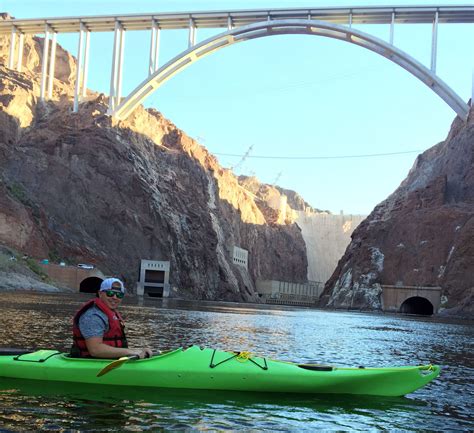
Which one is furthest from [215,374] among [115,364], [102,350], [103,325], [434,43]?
[434,43]

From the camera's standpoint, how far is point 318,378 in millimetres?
11508

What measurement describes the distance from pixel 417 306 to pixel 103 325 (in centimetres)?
7964

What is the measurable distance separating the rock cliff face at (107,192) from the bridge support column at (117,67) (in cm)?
310

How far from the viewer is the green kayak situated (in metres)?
11.4

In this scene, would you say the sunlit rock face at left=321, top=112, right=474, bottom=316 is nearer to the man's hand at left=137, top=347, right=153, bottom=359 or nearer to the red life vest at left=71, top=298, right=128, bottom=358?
the man's hand at left=137, top=347, right=153, bottom=359

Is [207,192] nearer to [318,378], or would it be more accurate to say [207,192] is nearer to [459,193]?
[459,193]

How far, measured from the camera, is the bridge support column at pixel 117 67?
9606cm

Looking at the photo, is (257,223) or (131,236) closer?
(131,236)

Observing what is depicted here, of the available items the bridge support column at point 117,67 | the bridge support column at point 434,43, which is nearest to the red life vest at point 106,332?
the bridge support column at point 434,43

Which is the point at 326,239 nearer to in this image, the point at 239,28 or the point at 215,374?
the point at 239,28

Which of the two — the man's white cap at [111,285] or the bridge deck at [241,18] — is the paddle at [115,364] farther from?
the bridge deck at [241,18]

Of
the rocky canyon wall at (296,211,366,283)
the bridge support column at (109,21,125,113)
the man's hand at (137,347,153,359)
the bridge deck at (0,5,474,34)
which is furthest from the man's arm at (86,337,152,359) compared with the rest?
the rocky canyon wall at (296,211,366,283)

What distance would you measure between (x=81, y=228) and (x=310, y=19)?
41.6m

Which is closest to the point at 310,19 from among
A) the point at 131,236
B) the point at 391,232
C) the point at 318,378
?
the point at 391,232
